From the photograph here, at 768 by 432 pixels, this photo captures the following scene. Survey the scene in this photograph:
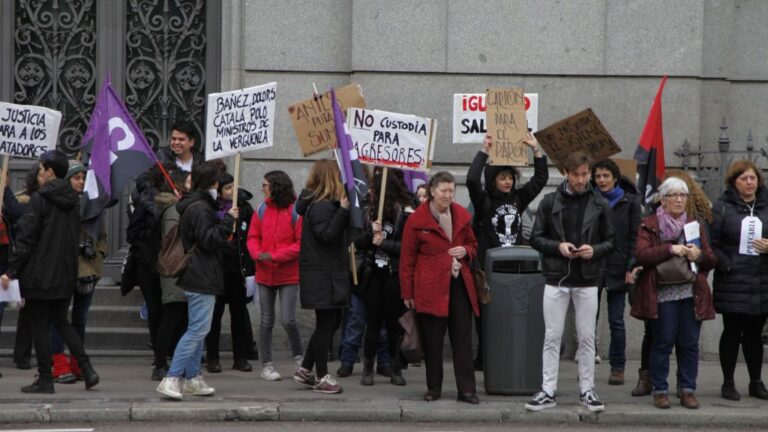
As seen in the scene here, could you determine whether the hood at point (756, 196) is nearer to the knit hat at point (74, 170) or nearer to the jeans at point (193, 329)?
the jeans at point (193, 329)

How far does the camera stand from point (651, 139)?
1166 centimetres

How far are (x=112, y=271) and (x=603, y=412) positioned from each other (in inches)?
243

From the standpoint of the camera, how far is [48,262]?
10352 millimetres

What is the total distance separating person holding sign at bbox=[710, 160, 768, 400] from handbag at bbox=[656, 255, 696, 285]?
19.8 inches

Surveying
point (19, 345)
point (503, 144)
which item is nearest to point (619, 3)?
Answer: point (503, 144)

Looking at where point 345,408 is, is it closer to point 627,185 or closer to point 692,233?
point 692,233

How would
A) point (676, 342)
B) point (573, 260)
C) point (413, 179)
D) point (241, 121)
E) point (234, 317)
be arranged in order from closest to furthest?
1. point (573, 260)
2. point (676, 342)
3. point (241, 121)
4. point (234, 317)
5. point (413, 179)

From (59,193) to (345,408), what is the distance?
9.10ft

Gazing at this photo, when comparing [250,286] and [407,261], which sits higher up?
[407,261]

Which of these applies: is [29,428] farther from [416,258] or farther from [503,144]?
[503,144]

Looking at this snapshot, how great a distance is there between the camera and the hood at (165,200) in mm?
11031

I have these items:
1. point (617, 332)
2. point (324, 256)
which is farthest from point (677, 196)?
point (324, 256)

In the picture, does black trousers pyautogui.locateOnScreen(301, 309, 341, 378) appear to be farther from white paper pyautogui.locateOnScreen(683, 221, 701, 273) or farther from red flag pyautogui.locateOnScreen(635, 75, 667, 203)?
→ red flag pyautogui.locateOnScreen(635, 75, 667, 203)

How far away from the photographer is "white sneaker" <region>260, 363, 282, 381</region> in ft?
37.7
